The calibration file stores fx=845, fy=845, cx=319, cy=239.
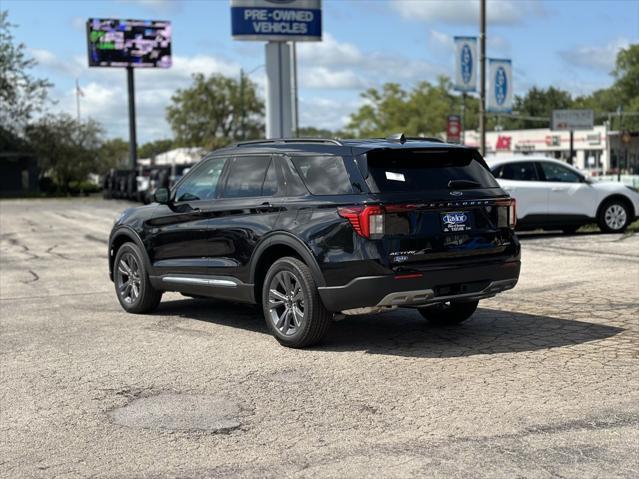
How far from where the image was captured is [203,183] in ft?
27.9

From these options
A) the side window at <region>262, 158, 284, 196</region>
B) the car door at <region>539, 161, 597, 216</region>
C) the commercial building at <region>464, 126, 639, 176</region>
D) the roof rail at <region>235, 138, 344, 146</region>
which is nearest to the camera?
the roof rail at <region>235, 138, 344, 146</region>

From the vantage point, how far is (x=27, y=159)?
6875 centimetres

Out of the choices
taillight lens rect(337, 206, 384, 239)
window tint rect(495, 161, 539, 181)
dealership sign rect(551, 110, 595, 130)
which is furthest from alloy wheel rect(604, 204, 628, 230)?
dealership sign rect(551, 110, 595, 130)

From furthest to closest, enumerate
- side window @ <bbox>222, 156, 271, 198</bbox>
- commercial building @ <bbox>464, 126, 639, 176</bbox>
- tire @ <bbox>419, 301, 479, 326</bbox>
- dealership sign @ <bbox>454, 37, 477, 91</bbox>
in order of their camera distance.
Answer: commercial building @ <bbox>464, 126, 639, 176</bbox>, dealership sign @ <bbox>454, 37, 477, 91</bbox>, tire @ <bbox>419, 301, 479, 326</bbox>, side window @ <bbox>222, 156, 271, 198</bbox>

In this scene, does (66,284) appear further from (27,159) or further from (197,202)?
(27,159)

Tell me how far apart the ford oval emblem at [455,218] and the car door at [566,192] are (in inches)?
403

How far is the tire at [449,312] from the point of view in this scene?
318 inches

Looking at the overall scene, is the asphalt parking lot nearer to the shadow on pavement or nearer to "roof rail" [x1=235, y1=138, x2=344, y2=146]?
the shadow on pavement

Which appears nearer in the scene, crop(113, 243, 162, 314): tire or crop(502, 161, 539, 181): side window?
crop(113, 243, 162, 314): tire

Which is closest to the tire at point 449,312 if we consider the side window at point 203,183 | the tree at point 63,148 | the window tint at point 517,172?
the side window at point 203,183

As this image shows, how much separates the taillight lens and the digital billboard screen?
181 ft

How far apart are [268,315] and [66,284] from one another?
211 inches

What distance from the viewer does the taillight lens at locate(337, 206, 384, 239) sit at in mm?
6621

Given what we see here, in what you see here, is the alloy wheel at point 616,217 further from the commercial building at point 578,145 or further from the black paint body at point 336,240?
the commercial building at point 578,145
